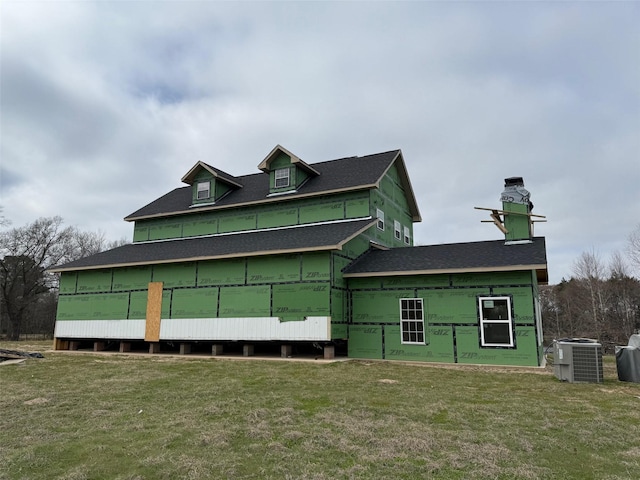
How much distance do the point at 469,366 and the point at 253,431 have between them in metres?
9.80

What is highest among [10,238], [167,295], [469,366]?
[10,238]

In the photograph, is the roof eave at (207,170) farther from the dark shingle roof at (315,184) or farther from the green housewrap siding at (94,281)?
the green housewrap siding at (94,281)

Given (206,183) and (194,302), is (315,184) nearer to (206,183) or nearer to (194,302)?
(206,183)

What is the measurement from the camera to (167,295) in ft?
59.2

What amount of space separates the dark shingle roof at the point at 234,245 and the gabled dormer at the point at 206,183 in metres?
2.24

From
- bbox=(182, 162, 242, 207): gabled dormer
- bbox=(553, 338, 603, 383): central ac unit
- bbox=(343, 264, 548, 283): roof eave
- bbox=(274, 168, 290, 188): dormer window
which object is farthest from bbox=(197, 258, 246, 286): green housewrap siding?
bbox=(553, 338, 603, 383): central ac unit

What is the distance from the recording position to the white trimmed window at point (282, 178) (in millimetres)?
20181

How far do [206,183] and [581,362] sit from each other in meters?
18.6

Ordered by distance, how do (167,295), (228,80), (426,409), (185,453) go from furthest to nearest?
(167,295)
(228,80)
(426,409)
(185,453)

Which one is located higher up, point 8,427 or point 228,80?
point 228,80

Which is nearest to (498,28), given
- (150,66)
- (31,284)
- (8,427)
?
(150,66)

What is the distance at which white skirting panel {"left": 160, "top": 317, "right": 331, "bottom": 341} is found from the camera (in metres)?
14.9

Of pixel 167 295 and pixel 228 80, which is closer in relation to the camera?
pixel 228 80

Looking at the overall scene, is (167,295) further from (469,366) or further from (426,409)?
(426,409)
